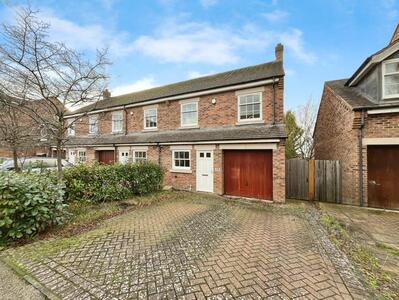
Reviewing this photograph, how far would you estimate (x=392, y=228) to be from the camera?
5992 mm

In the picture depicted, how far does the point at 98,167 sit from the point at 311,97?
22.1 m

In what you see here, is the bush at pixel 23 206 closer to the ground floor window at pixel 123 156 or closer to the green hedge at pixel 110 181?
the green hedge at pixel 110 181

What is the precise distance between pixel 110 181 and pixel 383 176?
39.0 feet

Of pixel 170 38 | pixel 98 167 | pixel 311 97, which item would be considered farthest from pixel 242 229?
pixel 311 97

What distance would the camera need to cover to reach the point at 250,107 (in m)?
10.6

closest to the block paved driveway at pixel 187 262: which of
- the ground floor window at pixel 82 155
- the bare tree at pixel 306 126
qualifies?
the ground floor window at pixel 82 155

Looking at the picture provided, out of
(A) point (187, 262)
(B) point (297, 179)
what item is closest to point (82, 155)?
(A) point (187, 262)

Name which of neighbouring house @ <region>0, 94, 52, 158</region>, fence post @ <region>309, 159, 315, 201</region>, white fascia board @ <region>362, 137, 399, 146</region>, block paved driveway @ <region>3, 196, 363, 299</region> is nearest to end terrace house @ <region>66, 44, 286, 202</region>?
neighbouring house @ <region>0, 94, 52, 158</region>

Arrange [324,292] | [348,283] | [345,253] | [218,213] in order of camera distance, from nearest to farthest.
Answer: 1. [324,292]
2. [348,283]
3. [345,253]
4. [218,213]

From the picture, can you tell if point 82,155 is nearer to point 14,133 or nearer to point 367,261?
point 14,133

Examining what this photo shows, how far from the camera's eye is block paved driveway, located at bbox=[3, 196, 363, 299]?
3.10 meters

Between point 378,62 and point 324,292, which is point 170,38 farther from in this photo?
point 324,292

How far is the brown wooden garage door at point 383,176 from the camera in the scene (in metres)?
→ 7.81

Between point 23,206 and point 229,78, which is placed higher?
point 229,78
